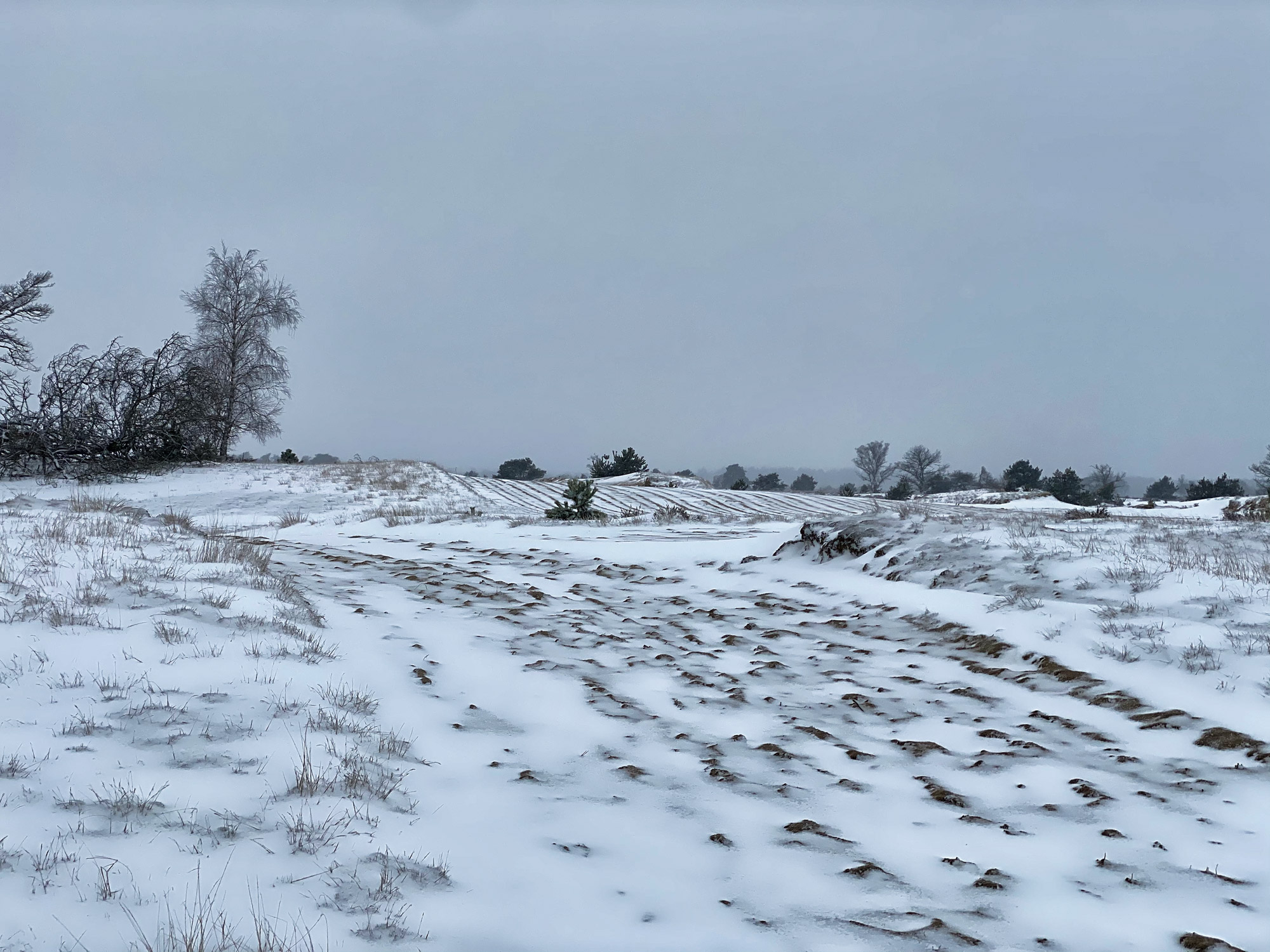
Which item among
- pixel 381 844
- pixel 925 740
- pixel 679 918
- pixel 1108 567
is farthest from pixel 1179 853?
pixel 1108 567

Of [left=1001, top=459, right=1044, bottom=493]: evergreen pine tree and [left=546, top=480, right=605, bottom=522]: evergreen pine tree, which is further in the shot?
[left=1001, top=459, right=1044, bottom=493]: evergreen pine tree

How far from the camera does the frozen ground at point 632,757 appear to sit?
2.14m

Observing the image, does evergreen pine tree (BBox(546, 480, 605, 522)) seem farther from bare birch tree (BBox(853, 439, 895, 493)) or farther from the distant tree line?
bare birch tree (BBox(853, 439, 895, 493))

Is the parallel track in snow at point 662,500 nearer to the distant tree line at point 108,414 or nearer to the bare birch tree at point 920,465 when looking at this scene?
the distant tree line at point 108,414

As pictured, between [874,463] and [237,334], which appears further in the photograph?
[874,463]

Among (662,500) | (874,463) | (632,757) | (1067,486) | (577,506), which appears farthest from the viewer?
(874,463)

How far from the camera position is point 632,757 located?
11.1 feet

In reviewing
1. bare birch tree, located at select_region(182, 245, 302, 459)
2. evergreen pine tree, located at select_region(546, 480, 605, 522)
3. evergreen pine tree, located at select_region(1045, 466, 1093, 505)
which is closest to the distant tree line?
bare birch tree, located at select_region(182, 245, 302, 459)

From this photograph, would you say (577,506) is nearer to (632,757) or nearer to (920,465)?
(632,757)

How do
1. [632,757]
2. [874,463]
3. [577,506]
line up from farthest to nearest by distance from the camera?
[874,463] → [577,506] → [632,757]

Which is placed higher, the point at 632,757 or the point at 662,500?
the point at 662,500

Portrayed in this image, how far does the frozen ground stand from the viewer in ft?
7.02

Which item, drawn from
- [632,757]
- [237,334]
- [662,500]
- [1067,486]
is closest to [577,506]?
[662,500]

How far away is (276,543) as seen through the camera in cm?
980
